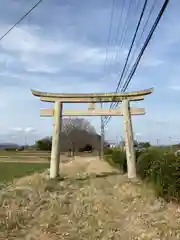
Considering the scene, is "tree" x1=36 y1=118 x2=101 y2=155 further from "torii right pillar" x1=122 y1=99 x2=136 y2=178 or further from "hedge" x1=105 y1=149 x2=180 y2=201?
"hedge" x1=105 y1=149 x2=180 y2=201

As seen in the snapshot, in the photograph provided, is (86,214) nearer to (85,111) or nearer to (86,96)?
(85,111)

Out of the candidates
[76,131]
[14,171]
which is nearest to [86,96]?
[14,171]

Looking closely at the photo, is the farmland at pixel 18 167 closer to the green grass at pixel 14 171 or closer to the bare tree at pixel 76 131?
the green grass at pixel 14 171

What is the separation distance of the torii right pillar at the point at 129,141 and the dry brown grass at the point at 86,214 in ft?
7.20

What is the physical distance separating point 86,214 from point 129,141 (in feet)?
18.8

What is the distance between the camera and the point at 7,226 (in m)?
7.90

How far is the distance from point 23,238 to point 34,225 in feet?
2.54

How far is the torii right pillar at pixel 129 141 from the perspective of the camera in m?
13.7

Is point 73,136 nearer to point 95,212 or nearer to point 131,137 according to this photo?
point 131,137

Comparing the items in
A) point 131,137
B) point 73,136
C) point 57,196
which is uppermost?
point 73,136

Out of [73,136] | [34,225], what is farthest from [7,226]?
[73,136]

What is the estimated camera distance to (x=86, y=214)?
873cm

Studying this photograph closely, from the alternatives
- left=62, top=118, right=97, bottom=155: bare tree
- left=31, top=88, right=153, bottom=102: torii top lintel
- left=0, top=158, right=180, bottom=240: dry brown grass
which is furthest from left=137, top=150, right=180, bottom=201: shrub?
left=62, top=118, right=97, bottom=155: bare tree

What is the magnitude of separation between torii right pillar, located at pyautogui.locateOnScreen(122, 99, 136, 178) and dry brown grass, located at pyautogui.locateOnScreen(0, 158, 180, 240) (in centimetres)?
219
